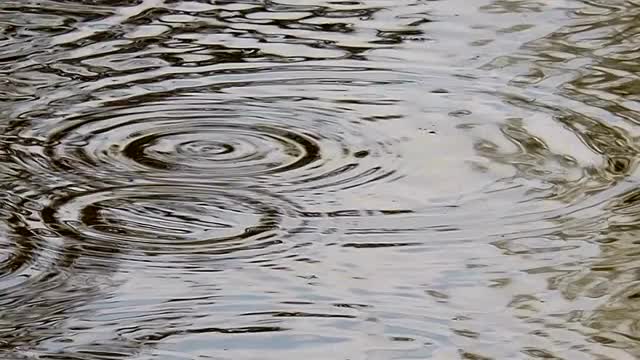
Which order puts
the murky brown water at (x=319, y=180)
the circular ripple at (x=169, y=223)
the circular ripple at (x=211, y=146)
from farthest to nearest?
the circular ripple at (x=211, y=146) → the circular ripple at (x=169, y=223) → the murky brown water at (x=319, y=180)

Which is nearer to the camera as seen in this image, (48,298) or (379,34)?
(48,298)

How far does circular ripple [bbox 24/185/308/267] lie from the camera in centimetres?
173

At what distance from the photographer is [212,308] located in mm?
1591

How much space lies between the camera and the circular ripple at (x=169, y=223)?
1729 mm

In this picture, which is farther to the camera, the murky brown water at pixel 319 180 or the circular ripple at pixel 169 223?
the circular ripple at pixel 169 223

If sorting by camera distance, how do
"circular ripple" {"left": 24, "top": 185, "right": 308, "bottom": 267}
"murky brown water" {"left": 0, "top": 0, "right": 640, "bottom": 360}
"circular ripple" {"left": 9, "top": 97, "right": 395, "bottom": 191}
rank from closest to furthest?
"murky brown water" {"left": 0, "top": 0, "right": 640, "bottom": 360}
"circular ripple" {"left": 24, "top": 185, "right": 308, "bottom": 267}
"circular ripple" {"left": 9, "top": 97, "right": 395, "bottom": 191}

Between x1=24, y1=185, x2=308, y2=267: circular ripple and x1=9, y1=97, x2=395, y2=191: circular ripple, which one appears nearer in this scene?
x1=24, y1=185, x2=308, y2=267: circular ripple

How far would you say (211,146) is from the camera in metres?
2.08

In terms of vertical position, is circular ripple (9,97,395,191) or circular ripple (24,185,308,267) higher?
circular ripple (9,97,395,191)

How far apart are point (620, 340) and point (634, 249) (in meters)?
0.25

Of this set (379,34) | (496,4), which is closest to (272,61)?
(379,34)

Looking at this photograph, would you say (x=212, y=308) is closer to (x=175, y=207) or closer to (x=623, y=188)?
(x=175, y=207)

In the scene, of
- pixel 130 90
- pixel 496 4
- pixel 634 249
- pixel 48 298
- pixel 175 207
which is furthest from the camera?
pixel 496 4

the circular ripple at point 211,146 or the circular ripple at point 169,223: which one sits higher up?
the circular ripple at point 211,146
